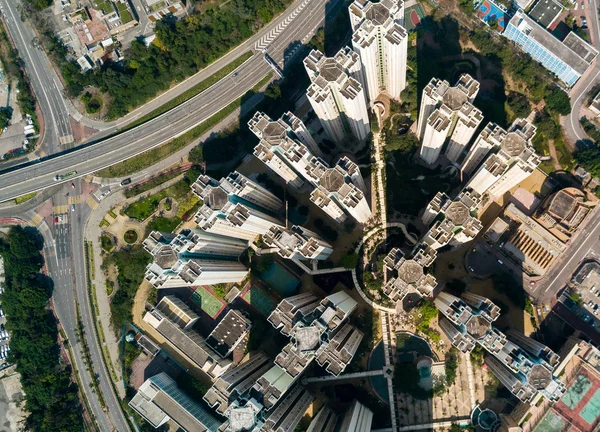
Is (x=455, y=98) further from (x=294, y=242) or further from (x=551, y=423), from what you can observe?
(x=551, y=423)

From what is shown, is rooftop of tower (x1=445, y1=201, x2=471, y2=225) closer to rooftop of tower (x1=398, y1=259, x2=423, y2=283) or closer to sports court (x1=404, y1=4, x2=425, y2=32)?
rooftop of tower (x1=398, y1=259, x2=423, y2=283)

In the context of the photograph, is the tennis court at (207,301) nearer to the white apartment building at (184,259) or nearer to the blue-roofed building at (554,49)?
the white apartment building at (184,259)

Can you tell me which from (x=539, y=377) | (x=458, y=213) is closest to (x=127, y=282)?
(x=458, y=213)

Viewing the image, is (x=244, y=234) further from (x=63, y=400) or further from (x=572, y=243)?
(x=572, y=243)

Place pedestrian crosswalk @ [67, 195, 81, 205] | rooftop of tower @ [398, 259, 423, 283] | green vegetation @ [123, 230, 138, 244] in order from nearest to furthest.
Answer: rooftop of tower @ [398, 259, 423, 283] < green vegetation @ [123, 230, 138, 244] < pedestrian crosswalk @ [67, 195, 81, 205]

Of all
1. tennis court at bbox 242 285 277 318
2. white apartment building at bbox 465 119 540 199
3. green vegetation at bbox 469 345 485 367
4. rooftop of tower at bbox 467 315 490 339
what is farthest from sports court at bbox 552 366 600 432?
tennis court at bbox 242 285 277 318

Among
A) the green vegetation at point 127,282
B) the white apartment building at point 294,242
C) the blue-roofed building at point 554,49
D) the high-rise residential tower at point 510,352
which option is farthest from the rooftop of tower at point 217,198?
the blue-roofed building at point 554,49
